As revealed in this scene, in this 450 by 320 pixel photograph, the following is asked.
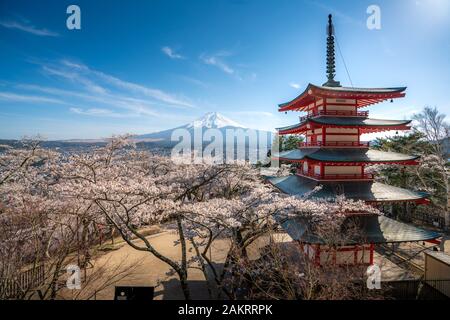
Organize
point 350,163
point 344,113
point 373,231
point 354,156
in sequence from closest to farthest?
point 373,231 < point 350,163 < point 354,156 < point 344,113

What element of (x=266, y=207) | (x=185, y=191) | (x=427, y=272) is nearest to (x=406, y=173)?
(x=427, y=272)

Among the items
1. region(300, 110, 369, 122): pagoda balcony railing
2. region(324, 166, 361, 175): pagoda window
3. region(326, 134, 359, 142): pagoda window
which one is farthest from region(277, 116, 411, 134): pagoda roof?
region(324, 166, 361, 175): pagoda window

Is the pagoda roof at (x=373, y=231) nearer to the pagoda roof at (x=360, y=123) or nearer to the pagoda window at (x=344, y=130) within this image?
the pagoda window at (x=344, y=130)

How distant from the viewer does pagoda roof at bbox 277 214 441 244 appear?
32.4 feet

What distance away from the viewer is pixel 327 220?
10.0 m

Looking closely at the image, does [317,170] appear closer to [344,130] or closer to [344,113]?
[344,130]

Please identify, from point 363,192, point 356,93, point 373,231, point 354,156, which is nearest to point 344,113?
point 356,93

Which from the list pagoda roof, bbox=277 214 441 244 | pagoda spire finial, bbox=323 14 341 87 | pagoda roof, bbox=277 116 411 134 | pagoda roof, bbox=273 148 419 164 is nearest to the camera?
pagoda roof, bbox=277 214 441 244

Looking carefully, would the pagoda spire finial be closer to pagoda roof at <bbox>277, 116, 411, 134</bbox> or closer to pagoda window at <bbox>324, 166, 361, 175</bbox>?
pagoda roof at <bbox>277, 116, 411, 134</bbox>

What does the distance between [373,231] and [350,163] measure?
3.06 m

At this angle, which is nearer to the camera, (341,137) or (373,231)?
(373,231)

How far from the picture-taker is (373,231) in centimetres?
1049

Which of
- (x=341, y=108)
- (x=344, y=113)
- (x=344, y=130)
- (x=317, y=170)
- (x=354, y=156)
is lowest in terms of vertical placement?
(x=317, y=170)
